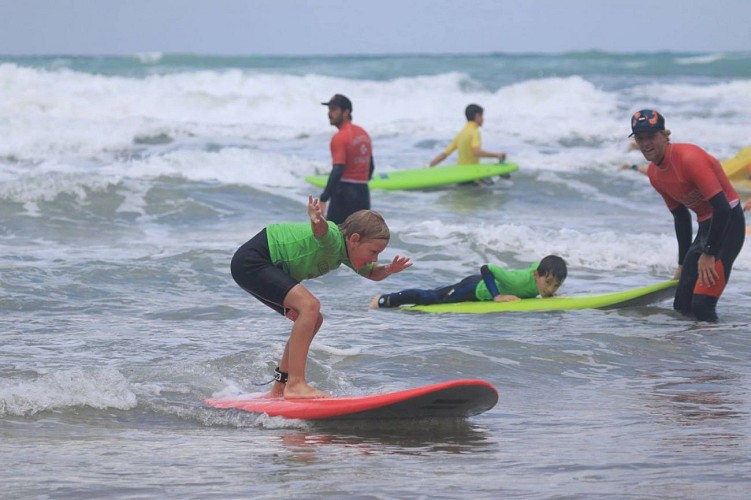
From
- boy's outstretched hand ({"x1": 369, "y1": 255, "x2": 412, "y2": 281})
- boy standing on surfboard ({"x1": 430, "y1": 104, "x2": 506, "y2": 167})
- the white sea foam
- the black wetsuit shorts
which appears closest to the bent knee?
the black wetsuit shorts

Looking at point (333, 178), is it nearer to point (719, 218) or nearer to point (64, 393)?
point (719, 218)

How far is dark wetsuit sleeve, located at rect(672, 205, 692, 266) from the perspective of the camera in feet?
24.4

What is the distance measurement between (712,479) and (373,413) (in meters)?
1.63

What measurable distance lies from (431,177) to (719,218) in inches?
402

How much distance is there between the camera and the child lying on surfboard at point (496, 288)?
8.63m

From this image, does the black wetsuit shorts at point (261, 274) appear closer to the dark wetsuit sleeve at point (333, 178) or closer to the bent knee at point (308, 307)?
the bent knee at point (308, 307)

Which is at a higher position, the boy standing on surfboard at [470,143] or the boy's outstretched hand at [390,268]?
the boy standing on surfboard at [470,143]

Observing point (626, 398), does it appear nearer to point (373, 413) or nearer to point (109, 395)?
point (373, 413)

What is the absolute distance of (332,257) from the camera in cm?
539

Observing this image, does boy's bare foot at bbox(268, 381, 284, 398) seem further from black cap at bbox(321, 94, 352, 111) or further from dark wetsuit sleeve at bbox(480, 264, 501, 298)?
black cap at bbox(321, 94, 352, 111)

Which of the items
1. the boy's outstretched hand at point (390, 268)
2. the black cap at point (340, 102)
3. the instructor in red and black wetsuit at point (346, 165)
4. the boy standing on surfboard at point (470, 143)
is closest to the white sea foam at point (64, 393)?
the boy's outstretched hand at point (390, 268)

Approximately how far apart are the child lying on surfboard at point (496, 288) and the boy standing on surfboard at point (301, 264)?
10.7ft

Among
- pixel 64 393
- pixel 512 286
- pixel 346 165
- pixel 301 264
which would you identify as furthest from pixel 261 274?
pixel 346 165

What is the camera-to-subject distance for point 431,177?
671 inches
